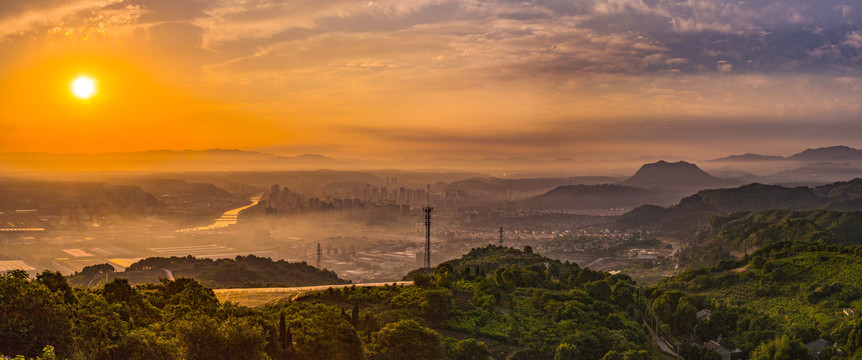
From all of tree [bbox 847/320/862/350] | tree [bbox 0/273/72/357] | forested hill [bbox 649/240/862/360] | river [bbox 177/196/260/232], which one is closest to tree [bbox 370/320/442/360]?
tree [bbox 0/273/72/357]

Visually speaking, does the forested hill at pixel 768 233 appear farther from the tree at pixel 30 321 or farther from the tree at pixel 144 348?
the tree at pixel 30 321

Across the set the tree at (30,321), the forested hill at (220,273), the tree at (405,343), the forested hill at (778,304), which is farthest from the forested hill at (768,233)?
the tree at (30,321)

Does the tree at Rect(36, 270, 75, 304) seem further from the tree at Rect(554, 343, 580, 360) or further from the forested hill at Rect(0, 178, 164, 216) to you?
the forested hill at Rect(0, 178, 164, 216)

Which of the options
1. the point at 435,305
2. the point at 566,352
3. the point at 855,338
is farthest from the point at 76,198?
the point at 855,338

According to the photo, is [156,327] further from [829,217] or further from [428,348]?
[829,217]

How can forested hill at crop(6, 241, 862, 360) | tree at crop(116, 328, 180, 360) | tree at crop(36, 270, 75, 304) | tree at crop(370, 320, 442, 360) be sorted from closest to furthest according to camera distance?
tree at crop(116, 328, 180, 360), forested hill at crop(6, 241, 862, 360), tree at crop(36, 270, 75, 304), tree at crop(370, 320, 442, 360)

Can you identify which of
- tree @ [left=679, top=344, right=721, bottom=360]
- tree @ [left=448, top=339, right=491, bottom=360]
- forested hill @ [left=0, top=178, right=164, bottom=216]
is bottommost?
tree @ [left=679, top=344, right=721, bottom=360]
